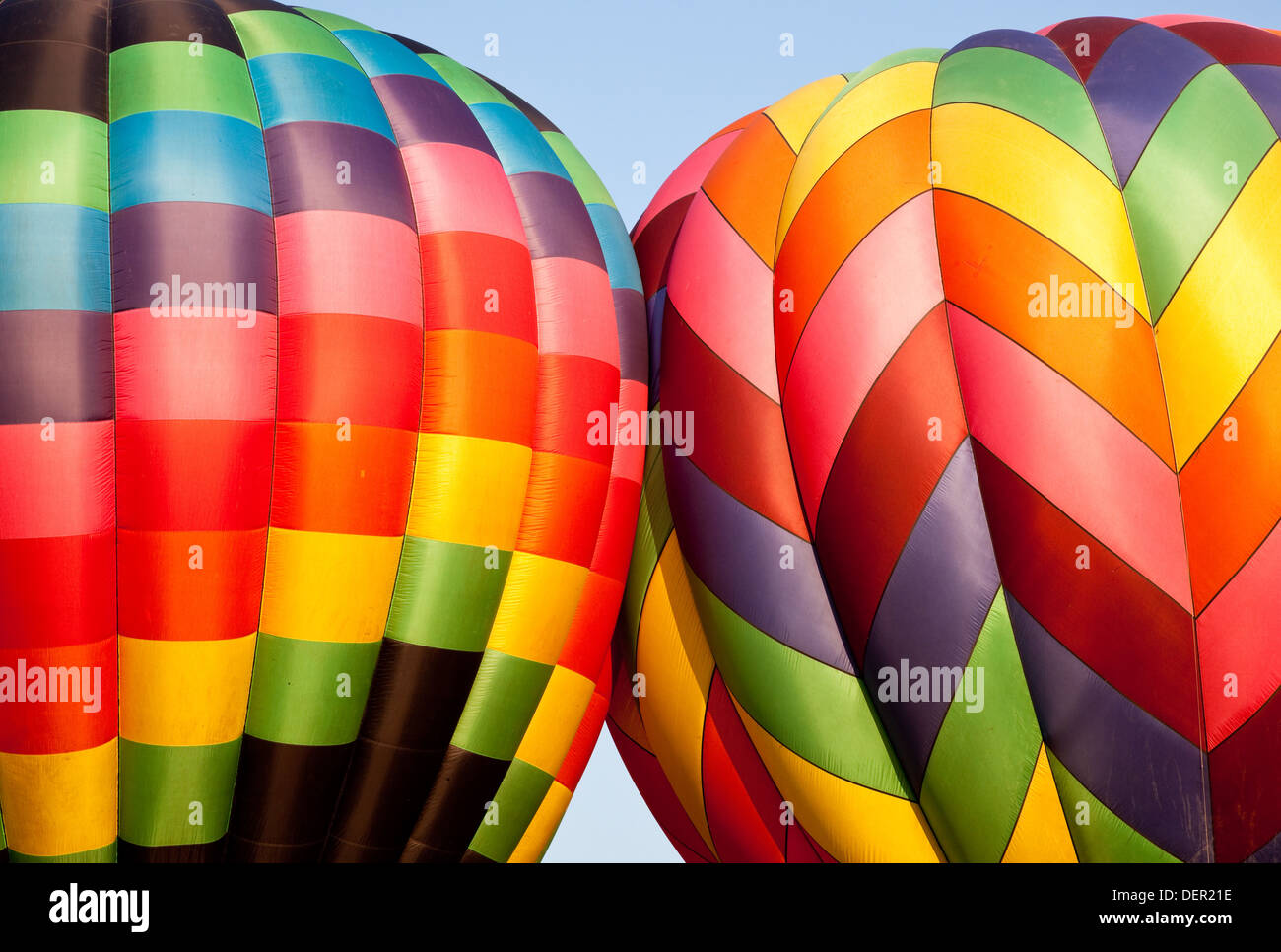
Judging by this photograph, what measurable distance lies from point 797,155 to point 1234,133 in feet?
4.71

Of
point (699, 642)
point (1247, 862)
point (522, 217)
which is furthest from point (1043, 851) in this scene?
point (522, 217)

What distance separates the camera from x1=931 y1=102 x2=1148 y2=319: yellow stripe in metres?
4.22

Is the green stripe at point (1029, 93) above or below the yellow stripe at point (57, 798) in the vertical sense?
above

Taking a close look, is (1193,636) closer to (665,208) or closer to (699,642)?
(699,642)

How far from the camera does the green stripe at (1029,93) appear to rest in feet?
14.5

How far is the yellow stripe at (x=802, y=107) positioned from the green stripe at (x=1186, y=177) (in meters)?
1.24

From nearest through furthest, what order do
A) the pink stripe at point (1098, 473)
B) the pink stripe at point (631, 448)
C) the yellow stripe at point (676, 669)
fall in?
the pink stripe at point (1098, 473), the pink stripe at point (631, 448), the yellow stripe at point (676, 669)

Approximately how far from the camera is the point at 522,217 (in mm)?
4828

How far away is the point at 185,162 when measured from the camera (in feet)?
13.6

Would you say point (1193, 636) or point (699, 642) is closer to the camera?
point (1193, 636)

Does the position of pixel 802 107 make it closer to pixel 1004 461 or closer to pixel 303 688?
pixel 1004 461

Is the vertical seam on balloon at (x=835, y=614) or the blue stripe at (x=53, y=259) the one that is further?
the vertical seam on balloon at (x=835, y=614)

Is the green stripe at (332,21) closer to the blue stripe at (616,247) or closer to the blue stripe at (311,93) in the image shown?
the blue stripe at (311,93)

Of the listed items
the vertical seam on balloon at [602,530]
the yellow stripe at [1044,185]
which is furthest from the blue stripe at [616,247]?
the yellow stripe at [1044,185]
